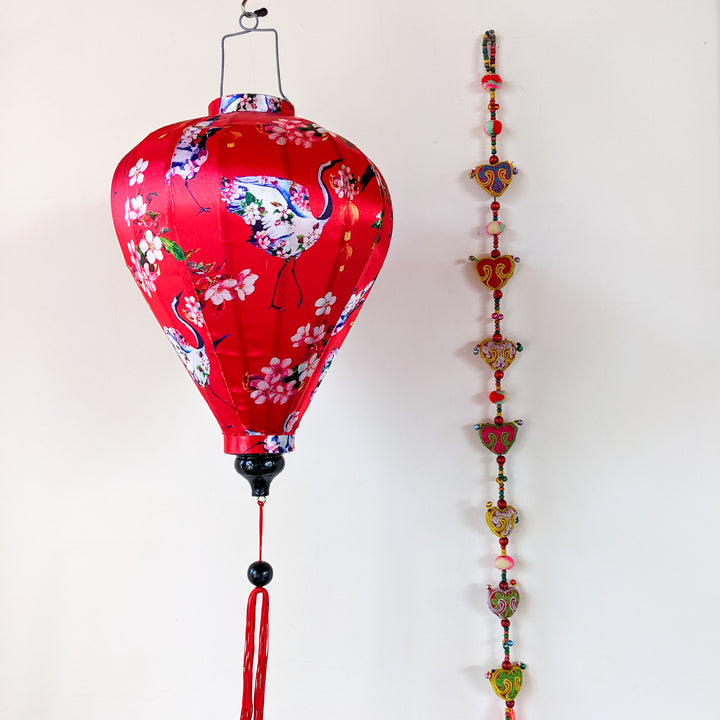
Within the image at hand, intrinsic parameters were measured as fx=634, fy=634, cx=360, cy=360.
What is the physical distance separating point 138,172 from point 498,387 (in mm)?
570

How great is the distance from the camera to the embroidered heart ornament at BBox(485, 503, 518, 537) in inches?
36.2

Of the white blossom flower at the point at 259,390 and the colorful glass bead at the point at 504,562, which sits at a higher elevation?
the white blossom flower at the point at 259,390

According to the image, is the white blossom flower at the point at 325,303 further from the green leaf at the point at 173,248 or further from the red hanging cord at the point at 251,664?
the red hanging cord at the point at 251,664

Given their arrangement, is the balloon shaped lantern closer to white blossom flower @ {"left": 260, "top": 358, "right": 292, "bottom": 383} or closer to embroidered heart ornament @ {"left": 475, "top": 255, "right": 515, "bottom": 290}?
white blossom flower @ {"left": 260, "top": 358, "right": 292, "bottom": 383}

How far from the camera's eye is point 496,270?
946 mm

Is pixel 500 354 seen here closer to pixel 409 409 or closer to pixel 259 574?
pixel 409 409

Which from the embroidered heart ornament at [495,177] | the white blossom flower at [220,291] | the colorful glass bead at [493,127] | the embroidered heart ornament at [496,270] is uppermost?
the colorful glass bead at [493,127]

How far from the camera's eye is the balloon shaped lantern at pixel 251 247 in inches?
25.0

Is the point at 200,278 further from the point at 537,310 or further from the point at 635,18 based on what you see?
the point at 635,18

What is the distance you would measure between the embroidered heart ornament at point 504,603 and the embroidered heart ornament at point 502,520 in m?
0.08

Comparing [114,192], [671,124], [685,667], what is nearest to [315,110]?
[114,192]

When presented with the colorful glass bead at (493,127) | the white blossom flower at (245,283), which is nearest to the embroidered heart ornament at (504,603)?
the white blossom flower at (245,283)

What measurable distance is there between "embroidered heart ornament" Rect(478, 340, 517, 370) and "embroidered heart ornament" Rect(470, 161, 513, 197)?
227mm

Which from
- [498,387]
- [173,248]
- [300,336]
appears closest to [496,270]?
[498,387]
